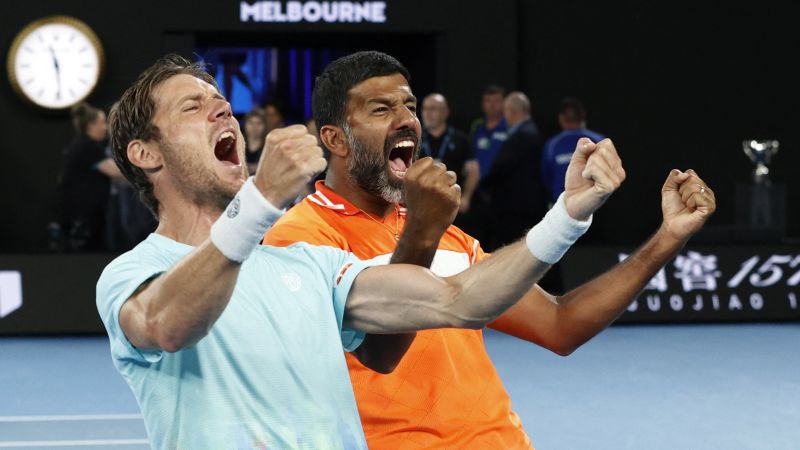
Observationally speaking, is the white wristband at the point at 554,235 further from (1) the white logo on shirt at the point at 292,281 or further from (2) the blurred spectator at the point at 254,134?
(2) the blurred spectator at the point at 254,134

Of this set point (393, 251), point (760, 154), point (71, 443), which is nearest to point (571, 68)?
point (760, 154)

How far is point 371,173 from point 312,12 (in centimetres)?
908

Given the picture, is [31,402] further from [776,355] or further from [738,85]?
[738,85]

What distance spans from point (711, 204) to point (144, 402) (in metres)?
1.50

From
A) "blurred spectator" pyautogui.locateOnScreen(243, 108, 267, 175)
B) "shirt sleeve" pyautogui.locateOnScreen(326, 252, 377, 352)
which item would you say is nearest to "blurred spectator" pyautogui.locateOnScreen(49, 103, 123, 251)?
"blurred spectator" pyautogui.locateOnScreen(243, 108, 267, 175)

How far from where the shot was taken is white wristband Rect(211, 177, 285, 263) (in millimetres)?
2127

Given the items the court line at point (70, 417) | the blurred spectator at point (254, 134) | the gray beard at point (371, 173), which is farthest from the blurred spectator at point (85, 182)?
the gray beard at point (371, 173)

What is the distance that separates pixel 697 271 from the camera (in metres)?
10.0

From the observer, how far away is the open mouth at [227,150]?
271cm

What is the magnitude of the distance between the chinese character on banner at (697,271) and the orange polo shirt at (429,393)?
691 centimetres

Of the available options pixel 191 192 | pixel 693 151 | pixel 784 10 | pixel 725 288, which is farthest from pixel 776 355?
pixel 191 192

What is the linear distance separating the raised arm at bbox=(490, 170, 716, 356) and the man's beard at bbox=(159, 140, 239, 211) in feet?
3.52

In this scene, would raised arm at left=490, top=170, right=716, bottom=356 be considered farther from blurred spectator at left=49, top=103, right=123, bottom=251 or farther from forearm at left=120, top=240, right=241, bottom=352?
blurred spectator at left=49, top=103, right=123, bottom=251

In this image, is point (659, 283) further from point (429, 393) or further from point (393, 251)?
point (393, 251)
